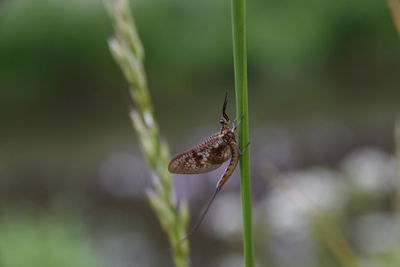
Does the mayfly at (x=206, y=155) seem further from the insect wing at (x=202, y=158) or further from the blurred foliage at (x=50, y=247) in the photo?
the blurred foliage at (x=50, y=247)

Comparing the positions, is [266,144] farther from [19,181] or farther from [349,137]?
[19,181]

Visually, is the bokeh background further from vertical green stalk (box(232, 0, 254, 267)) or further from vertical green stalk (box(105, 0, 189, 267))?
vertical green stalk (box(232, 0, 254, 267))

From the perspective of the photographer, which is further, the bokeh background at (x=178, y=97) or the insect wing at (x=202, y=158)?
the bokeh background at (x=178, y=97)

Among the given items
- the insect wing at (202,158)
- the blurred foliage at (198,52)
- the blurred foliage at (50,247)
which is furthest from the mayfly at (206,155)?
the blurred foliage at (198,52)

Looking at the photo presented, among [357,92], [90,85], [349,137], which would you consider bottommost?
[349,137]

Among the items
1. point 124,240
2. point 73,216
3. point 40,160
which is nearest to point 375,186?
point 73,216

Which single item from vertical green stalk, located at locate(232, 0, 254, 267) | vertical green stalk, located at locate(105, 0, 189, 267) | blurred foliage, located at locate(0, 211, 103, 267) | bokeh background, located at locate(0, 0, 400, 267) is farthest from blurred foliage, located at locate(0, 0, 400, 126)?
vertical green stalk, located at locate(232, 0, 254, 267)
